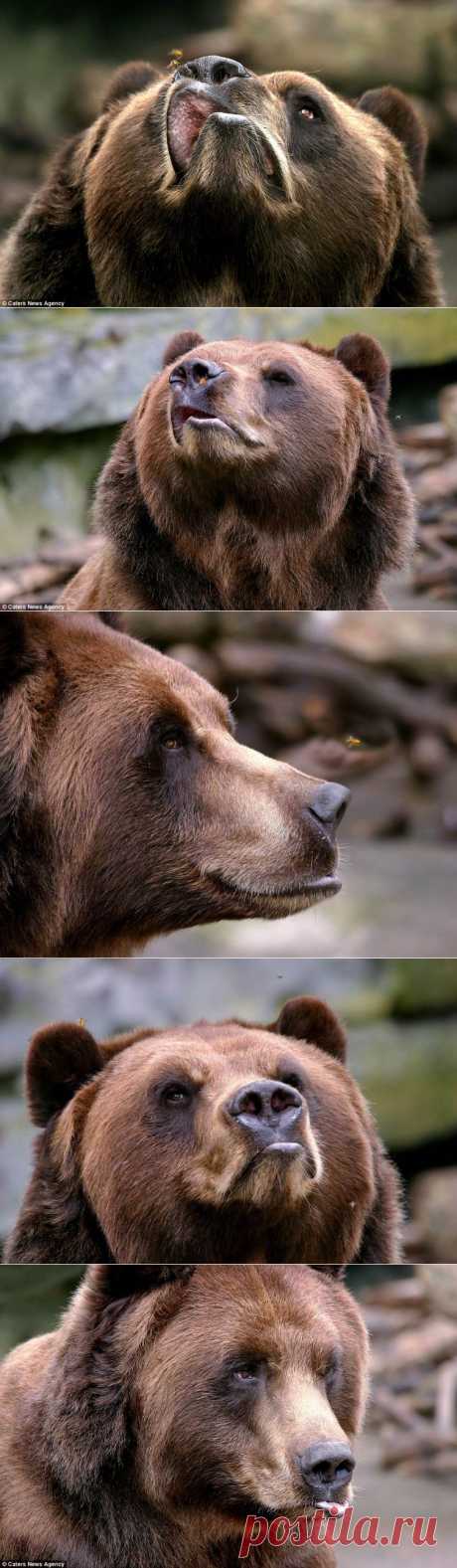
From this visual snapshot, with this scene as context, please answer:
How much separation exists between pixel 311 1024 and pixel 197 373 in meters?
1.26

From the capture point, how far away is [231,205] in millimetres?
3164

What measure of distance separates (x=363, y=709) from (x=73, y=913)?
29.6 inches

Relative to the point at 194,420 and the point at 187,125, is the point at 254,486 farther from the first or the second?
the point at 187,125

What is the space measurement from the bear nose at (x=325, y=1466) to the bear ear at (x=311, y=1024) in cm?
74

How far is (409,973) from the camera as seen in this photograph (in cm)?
356

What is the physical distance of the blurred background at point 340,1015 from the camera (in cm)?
343

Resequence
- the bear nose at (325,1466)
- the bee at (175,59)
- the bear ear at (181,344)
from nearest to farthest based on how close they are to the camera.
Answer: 1. the bear nose at (325,1466)
2. the bear ear at (181,344)
3. the bee at (175,59)

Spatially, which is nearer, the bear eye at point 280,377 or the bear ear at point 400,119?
the bear eye at point 280,377

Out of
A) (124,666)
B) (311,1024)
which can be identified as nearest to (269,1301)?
(311,1024)

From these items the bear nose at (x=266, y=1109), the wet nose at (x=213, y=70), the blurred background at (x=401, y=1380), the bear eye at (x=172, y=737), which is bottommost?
the blurred background at (x=401, y=1380)

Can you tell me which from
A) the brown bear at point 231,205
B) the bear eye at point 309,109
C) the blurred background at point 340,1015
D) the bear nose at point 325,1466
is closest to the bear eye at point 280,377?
the brown bear at point 231,205

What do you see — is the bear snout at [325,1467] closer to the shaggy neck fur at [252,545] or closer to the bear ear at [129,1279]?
the bear ear at [129,1279]

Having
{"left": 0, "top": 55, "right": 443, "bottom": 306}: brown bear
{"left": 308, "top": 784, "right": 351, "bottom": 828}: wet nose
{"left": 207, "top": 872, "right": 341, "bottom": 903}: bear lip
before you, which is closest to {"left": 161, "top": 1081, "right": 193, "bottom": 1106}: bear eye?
{"left": 207, "top": 872, "right": 341, "bottom": 903}: bear lip

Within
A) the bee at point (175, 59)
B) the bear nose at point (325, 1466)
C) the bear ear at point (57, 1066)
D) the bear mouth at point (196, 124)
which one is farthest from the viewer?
the bee at point (175, 59)
